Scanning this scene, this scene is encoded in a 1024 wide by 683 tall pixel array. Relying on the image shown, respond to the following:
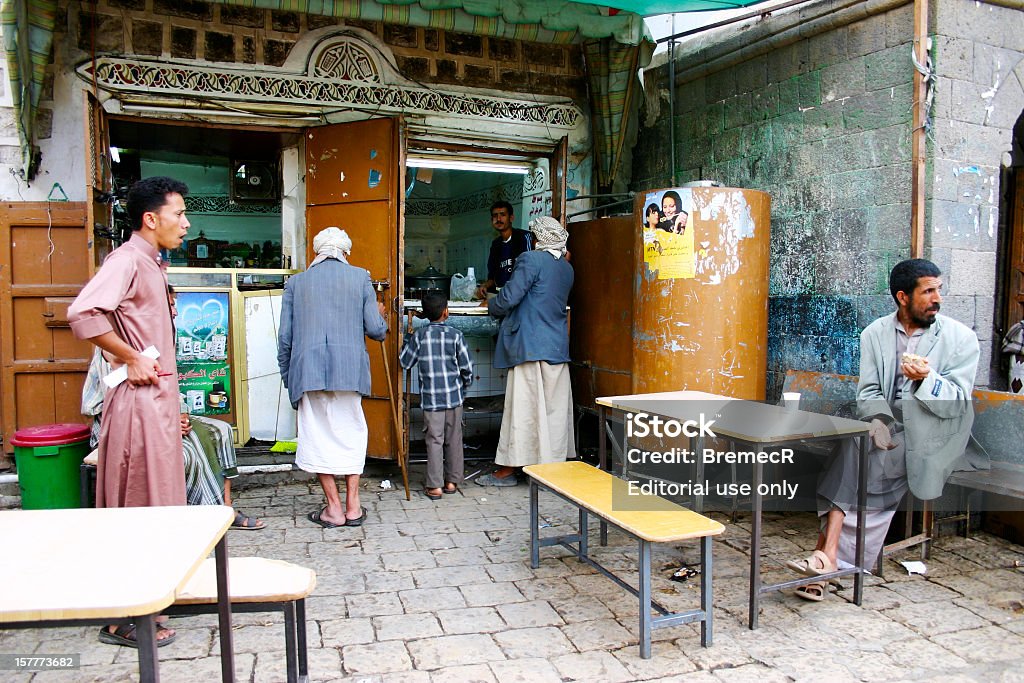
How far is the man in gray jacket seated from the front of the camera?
145 inches

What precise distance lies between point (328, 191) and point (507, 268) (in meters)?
1.73

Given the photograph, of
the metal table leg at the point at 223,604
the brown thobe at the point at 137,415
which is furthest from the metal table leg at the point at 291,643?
the brown thobe at the point at 137,415

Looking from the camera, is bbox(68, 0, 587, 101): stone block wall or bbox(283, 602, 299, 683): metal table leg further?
bbox(68, 0, 587, 101): stone block wall

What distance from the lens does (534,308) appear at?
5617mm

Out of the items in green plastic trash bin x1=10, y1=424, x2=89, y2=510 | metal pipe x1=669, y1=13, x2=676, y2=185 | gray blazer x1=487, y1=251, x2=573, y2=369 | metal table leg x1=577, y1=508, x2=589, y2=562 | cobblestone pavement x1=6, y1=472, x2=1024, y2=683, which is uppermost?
metal pipe x1=669, y1=13, x2=676, y2=185

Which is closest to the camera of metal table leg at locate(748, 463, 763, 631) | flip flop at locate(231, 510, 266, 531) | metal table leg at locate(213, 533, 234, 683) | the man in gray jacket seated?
metal table leg at locate(213, 533, 234, 683)

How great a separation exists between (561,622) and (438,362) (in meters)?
2.44

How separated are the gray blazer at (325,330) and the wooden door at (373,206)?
950mm

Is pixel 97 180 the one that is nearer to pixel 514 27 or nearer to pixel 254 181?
pixel 514 27

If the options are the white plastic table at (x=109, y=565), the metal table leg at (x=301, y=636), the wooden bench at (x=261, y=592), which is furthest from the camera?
the metal table leg at (x=301, y=636)

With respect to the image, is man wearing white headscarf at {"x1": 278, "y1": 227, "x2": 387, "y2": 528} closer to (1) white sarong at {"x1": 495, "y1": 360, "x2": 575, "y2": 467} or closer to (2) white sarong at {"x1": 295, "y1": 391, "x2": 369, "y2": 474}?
(2) white sarong at {"x1": 295, "y1": 391, "x2": 369, "y2": 474}

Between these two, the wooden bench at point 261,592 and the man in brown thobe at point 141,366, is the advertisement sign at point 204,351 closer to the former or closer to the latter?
the man in brown thobe at point 141,366

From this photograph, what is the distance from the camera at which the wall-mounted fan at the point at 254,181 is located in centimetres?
→ 841

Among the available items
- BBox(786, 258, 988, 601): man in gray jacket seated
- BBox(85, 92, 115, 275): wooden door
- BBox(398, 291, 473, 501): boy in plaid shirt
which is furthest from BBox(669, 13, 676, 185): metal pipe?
BBox(85, 92, 115, 275): wooden door
